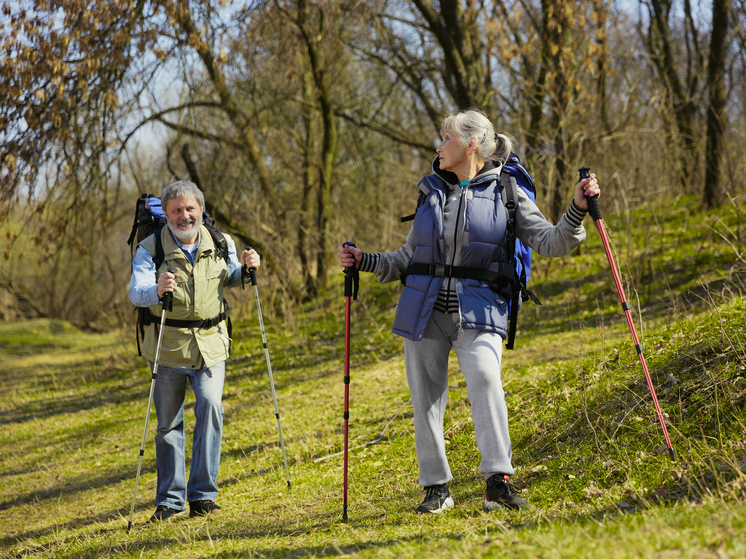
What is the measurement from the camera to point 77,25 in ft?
28.0

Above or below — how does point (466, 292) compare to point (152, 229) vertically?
below

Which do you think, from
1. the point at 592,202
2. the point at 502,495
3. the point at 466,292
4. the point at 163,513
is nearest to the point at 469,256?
the point at 466,292

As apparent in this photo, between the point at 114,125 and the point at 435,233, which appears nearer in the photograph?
the point at 435,233

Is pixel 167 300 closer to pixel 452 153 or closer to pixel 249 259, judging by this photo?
pixel 249 259

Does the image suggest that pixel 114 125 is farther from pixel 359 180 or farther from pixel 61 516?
pixel 359 180

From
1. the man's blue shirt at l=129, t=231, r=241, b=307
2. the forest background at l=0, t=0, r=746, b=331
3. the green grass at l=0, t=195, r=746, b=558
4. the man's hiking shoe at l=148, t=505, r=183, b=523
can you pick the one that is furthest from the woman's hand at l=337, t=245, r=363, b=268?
the forest background at l=0, t=0, r=746, b=331

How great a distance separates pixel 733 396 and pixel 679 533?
6.07ft

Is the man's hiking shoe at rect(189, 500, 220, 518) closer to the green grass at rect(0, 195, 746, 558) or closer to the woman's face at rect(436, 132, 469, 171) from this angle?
the green grass at rect(0, 195, 746, 558)

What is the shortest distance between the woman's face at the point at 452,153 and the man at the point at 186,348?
5.85ft

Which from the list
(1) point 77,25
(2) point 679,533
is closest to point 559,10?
(1) point 77,25

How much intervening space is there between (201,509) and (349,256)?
2.10m

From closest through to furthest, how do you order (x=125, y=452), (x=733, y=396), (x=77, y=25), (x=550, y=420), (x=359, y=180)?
(x=733, y=396), (x=550, y=420), (x=125, y=452), (x=77, y=25), (x=359, y=180)

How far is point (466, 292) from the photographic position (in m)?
3.62

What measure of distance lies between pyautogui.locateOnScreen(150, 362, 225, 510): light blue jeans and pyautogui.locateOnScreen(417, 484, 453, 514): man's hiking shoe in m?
1.58
